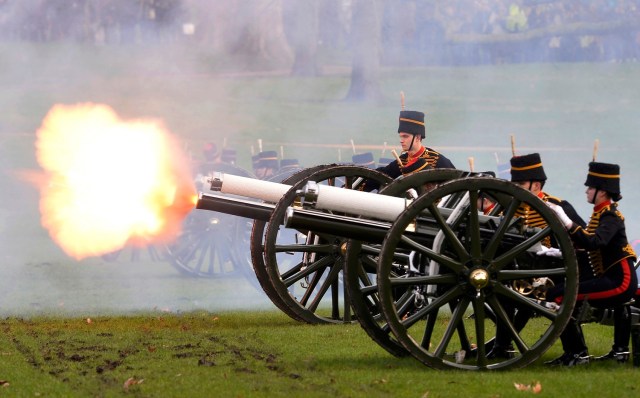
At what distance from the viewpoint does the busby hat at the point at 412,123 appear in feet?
42.4

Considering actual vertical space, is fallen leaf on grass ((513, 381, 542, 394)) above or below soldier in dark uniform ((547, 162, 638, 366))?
below

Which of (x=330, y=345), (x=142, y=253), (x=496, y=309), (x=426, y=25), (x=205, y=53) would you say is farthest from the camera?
(x=426, y=25)

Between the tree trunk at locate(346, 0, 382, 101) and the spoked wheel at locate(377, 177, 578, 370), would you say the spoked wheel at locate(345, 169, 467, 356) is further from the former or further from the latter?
the tree trunk at locate(346, 0, 382, 101)

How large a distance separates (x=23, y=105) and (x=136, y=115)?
5.81 feet

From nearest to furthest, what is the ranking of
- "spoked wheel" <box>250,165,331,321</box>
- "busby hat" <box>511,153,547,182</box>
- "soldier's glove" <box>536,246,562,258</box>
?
"soldier's glove" <box>536,246,562,258</box> → "busby hat" <box>511,153,547,182</box> → "spoked wheel" <box>250,165,331,321</box>

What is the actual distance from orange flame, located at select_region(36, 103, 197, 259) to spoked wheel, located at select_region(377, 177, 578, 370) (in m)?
3.28

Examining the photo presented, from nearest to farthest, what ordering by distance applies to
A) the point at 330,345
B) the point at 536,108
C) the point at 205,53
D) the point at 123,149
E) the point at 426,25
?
1. the point at 330,345
2. the point at 123,149
3. the point at 205,53
4. the point at 426,25
5. the point at 536,108

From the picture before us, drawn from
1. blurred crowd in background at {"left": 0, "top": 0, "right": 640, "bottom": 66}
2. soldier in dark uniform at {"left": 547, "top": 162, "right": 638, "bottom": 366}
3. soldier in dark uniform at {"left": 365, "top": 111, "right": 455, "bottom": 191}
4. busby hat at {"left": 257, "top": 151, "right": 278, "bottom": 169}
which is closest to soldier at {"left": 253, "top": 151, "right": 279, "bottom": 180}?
busby hat at {"left": 257, "top": 151, "right": 278, "bottom": 169}

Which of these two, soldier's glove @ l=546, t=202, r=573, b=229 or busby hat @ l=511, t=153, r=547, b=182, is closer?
soldier's glove @ l=546, t=202, r=573, b=229

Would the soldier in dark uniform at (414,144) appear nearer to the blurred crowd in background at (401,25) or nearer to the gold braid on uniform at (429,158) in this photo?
the gold braid on uniform at (429,158)

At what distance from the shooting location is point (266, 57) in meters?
23.4

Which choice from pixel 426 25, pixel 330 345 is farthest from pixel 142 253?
pixel 330 345

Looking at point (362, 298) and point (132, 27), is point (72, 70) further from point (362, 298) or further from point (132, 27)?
point (362, 298)

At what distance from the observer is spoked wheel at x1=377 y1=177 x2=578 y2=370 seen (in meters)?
9.12
